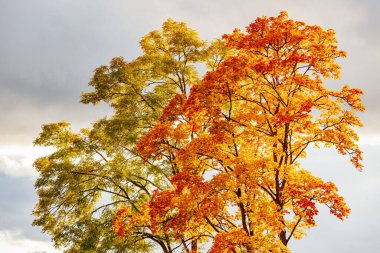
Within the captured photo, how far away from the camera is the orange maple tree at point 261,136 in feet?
48.9

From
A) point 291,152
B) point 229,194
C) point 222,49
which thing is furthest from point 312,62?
point 222,49

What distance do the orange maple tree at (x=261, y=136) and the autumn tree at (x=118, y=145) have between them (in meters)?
4.07

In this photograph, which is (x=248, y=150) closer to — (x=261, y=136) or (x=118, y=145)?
(x=261, y=136)

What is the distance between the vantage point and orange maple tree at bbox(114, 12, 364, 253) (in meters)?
14.9

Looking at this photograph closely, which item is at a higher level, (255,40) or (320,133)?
(255,40)

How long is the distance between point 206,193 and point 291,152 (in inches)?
145

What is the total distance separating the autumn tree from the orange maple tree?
4.07 metres

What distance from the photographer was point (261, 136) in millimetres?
16922

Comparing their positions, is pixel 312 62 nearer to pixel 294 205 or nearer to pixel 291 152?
pixel 291 152

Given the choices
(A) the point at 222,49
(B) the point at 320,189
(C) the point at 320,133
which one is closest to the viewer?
(B) the point at 320,189

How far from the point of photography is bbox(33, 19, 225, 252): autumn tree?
794 inches

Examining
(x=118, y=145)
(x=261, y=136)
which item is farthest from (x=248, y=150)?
(x=118, y=145)

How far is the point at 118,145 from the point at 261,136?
24.8ft

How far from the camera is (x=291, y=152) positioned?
16.2m
